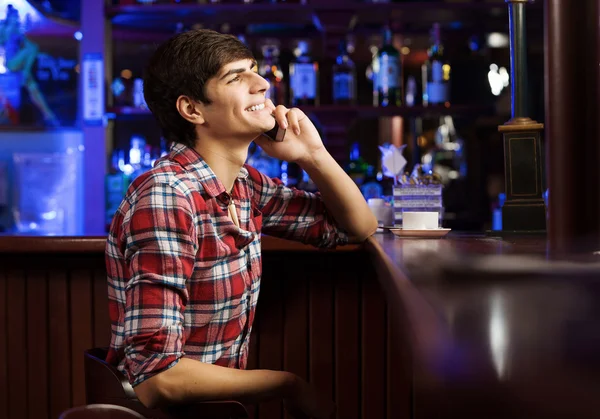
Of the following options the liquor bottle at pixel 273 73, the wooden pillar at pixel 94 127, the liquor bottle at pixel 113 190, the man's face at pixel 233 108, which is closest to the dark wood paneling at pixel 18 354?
the man's face at pixel 233 108

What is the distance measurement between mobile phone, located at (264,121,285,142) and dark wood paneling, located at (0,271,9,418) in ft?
2.98

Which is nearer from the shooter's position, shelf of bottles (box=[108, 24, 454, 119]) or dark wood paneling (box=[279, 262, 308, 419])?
dark wood paneling (box=[279, 262, 308, 419])

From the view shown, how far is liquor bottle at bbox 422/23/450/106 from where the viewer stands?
3.74 meters

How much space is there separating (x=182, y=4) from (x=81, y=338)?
7.02ft

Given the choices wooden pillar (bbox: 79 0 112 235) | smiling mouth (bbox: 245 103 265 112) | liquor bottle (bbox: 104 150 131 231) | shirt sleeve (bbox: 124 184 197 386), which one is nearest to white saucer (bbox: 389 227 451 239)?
smiling mouth (bbox: 245 103 265 112)

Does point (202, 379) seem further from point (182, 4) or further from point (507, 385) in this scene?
point (182, 4)

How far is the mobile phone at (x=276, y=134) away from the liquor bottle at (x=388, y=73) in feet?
6.91

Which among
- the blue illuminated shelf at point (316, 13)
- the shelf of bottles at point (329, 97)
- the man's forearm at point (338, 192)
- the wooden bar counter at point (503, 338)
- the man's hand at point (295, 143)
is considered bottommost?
the wooden bar counter at point (503, 338)

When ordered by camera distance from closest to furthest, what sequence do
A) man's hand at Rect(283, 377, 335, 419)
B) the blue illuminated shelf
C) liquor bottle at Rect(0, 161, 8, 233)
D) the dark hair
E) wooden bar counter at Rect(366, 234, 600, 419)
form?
wooden bar counter at Rect(366, 234, 600, 419)
man's hand at Rect(283, 377, 335, 419)
the dark hair
the blue illuminated shelf
liquor bottle at Rect(0, 161, 8, 233)

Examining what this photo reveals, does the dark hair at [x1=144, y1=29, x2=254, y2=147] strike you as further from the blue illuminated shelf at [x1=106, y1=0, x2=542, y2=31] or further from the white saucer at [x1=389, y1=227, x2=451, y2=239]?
the blue illuminated shelf at [x1=106, y1=0, x2=542, y2=31]

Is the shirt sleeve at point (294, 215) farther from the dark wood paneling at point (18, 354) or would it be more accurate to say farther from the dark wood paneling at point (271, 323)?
the dark wood paneling at point (18, 354)

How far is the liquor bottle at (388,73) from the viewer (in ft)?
12.1

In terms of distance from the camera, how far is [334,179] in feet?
5.60

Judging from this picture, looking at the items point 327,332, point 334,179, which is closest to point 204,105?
point 334,179
